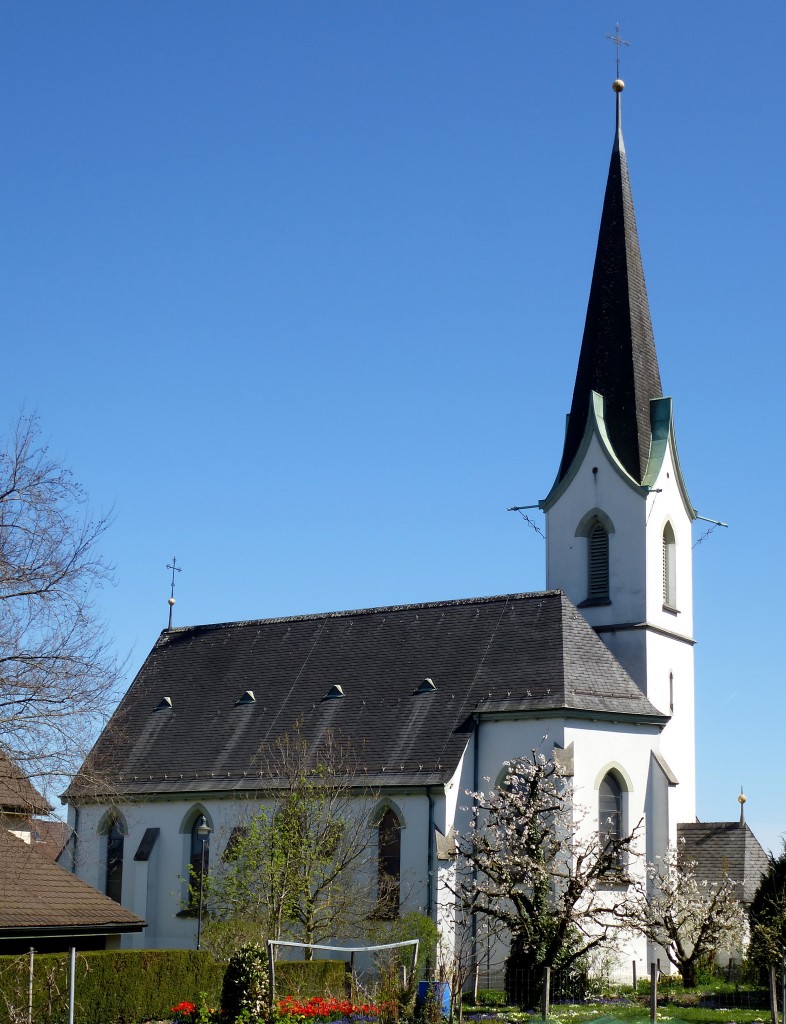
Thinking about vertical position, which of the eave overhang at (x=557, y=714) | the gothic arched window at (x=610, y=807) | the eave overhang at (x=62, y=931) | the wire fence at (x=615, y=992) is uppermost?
the eave overhang at (x=557, y=714)

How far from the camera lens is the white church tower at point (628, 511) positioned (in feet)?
130

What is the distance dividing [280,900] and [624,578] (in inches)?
578

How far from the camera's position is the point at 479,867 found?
90.2 ft

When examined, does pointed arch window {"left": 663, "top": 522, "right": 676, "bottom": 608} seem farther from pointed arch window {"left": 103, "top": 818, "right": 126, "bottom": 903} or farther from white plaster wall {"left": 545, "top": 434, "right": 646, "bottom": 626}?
pointed arch window {"left": 103, "top": 818, "right": 126, "bottom": 903}

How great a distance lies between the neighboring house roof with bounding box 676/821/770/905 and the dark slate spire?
1021 cm

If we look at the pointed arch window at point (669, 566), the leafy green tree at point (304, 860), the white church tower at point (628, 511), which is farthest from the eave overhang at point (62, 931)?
the pointed arch window at point (669, 566)

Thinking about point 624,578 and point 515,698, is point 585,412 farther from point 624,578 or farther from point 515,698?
point 515,698

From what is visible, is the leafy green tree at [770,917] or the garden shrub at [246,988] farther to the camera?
the leafy green tree at [770,917]

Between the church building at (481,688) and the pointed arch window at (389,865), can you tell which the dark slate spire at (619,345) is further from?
the pointed arch window at (389,865)

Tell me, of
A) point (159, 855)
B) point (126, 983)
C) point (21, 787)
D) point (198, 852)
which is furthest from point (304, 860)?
point (21, 787)

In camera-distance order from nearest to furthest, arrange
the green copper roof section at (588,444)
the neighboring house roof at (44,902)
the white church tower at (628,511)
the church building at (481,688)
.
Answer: the neighboring house roof at (44,902) < the church building at (481,688) < the white church tower at (628,511) < the green copper roof section at (588,444)

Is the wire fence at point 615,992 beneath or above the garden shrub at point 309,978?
beneath

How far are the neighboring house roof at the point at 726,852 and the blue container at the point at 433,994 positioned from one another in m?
15.5

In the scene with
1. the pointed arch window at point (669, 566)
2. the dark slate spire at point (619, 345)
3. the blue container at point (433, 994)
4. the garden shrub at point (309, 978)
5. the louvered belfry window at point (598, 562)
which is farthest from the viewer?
the dark slate spire at point (619, 345)
